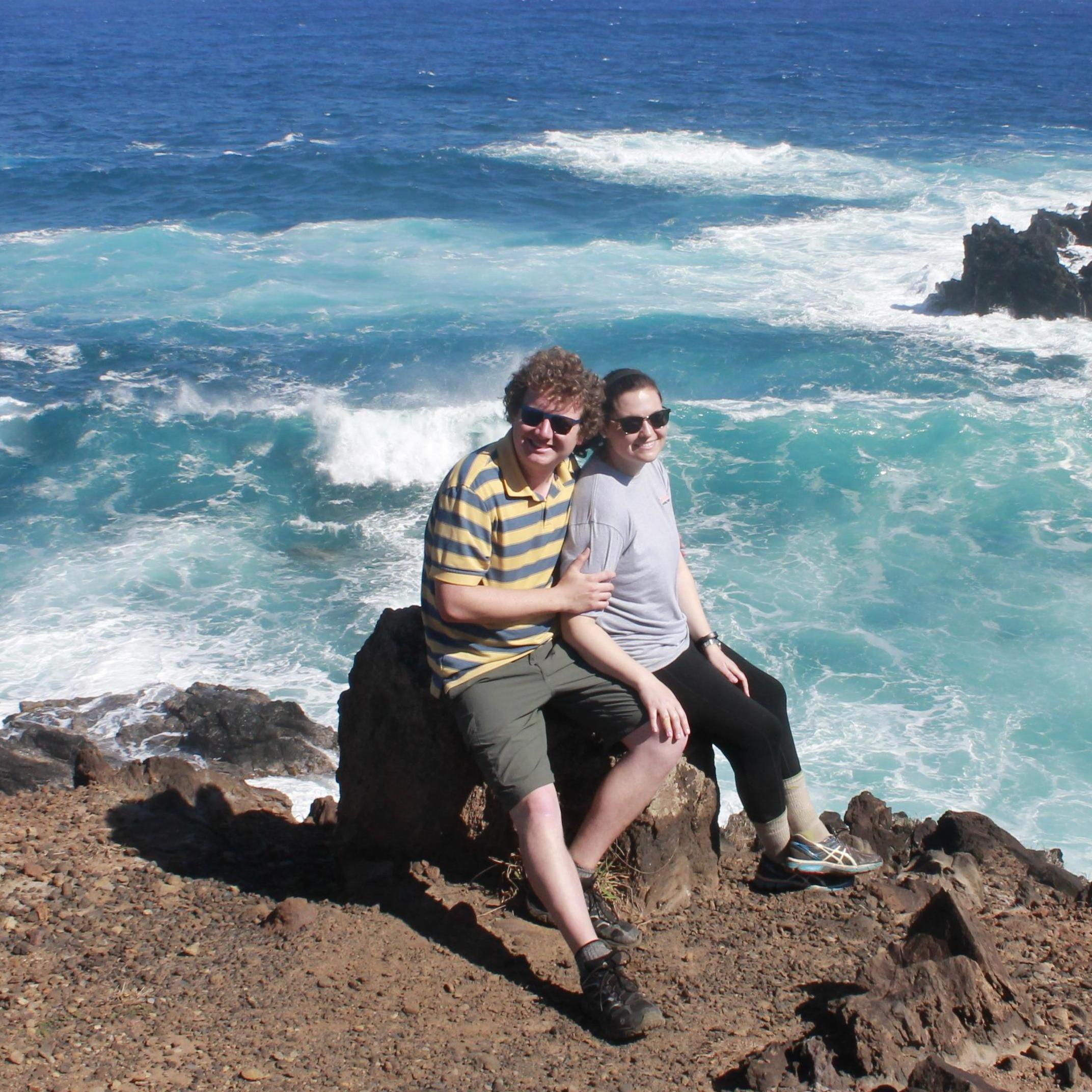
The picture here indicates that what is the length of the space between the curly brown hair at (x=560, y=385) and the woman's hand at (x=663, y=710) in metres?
1.01

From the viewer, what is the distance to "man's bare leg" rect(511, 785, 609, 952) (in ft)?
14.6

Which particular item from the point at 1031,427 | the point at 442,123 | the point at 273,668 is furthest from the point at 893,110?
the point at 273,668

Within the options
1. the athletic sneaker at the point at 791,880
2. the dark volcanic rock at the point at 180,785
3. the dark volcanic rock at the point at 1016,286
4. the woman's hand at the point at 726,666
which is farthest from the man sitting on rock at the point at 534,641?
the dark volcanic rock at the point at 1016,286

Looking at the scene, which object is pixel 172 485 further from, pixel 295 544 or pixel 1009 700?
pixel 1009 700

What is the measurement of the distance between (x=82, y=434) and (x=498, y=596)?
51.0 feet

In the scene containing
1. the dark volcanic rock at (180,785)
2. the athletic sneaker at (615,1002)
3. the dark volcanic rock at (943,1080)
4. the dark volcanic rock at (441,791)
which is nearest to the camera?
the dark volcanic rock at (943,1080)

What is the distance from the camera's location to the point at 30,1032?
169 inches

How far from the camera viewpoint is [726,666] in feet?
17.1

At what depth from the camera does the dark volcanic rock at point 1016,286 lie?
24469 mm

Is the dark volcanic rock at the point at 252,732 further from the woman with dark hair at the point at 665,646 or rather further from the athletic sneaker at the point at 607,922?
the woman with dark hair at the point at 665,646

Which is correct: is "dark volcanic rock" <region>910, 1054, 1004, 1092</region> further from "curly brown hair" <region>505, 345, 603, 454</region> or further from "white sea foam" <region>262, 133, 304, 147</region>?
"white sea foam" <region>262, 133, 304, 147</region>

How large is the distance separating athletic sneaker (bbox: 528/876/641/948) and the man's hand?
111 centimetres

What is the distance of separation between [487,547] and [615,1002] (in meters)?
1.67

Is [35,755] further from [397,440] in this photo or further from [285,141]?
[285,141]
